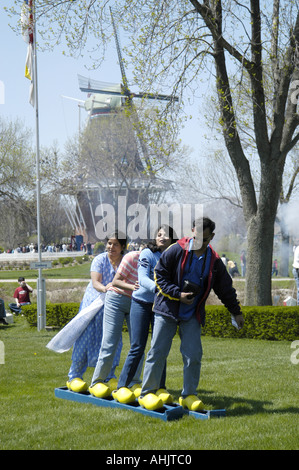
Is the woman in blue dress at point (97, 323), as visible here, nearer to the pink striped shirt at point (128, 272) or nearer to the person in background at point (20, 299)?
the pink striped shirt at point (128, 272)

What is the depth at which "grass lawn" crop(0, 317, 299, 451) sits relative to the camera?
14.5 ft

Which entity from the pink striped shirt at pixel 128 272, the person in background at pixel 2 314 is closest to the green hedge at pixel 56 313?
the person in background at pixel 2 314

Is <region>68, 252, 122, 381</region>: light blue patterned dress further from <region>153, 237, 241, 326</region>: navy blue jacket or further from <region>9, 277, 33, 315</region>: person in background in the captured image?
<region>9, 277, 33, 315</region>: person in background

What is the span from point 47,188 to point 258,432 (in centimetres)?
3990

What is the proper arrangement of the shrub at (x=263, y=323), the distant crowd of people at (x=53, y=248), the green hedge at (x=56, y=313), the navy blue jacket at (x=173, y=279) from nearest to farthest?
1. the navy blue jacket at (x=173, y=279)
2. the shrub at (x=263, y=323)
3. the green hedge at (x=56, y=313)
4. the distant crowd of people at (x=53, y=248)

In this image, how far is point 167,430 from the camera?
15.5 ft

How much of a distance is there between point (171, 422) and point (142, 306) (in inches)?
44.8

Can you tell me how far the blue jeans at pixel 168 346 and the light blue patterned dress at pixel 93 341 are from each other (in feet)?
3.52

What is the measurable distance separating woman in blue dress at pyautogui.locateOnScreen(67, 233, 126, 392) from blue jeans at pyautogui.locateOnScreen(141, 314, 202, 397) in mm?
1030

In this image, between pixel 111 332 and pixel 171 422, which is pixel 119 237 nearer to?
pixel 111 332

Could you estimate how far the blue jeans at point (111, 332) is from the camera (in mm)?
5883
